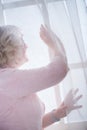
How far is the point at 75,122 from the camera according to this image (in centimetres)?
90

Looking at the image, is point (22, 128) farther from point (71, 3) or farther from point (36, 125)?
point (71, 3)

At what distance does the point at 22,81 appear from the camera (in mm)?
740

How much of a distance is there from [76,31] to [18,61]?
0.28 meters

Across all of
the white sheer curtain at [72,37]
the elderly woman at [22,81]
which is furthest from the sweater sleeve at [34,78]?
the white sheer curtain at [72,37]

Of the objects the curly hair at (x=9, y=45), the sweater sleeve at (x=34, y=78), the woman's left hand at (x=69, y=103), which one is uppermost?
the curly hair at (x=9, y=45)

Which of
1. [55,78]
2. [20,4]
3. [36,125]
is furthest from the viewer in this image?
[20,4]

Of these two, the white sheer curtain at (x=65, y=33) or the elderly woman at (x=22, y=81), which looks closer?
the elderly woman at (x=22, y=81)

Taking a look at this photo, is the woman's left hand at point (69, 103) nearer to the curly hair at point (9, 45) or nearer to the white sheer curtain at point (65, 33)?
the white sheer curtain at point (65, 33)

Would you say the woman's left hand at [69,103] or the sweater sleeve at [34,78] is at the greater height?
the sweater sleeve at [34,78]

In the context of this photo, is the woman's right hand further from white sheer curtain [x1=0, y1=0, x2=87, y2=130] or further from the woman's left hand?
the woman's left hand

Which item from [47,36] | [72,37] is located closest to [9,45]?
[47,36]

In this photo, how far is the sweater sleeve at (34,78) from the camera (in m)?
0.72

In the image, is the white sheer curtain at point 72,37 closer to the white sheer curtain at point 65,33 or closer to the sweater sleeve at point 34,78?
the white sheer curtain at point 65,33

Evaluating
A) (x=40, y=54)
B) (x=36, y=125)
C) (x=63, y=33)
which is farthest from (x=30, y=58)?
(x=36, y=125)
